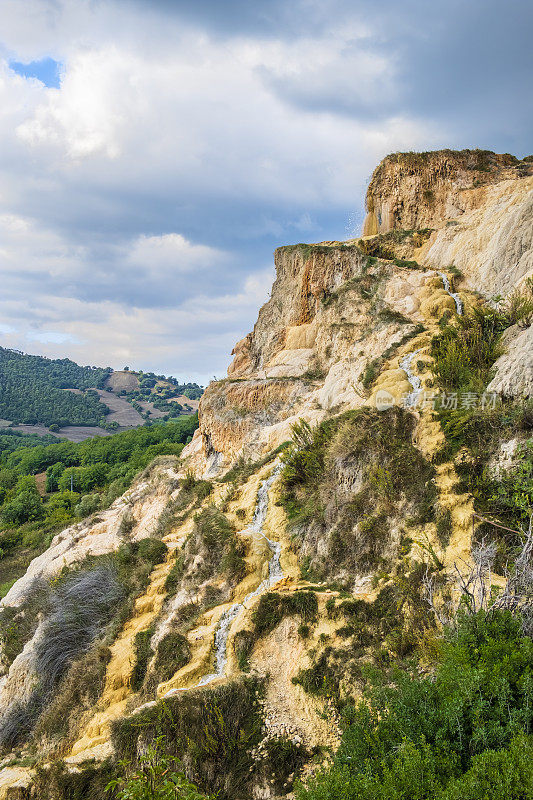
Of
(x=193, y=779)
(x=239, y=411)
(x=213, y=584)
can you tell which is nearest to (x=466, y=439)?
(x=213, y=584)

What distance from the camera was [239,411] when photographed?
→ 70.5ft

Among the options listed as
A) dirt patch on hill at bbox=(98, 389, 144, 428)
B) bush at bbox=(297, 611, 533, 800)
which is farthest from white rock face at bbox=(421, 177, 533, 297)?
dirt patch on hill at bbox=(98, 389, 144, 428)

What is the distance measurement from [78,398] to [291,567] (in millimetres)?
120336

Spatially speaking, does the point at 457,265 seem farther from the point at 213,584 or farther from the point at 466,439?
the point at 213,584

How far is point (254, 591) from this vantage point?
9656 mm

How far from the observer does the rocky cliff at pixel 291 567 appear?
6.80 meters

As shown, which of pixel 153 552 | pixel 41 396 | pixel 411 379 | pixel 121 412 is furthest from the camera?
pixel 121 412

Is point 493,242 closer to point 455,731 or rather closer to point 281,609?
point 281,609

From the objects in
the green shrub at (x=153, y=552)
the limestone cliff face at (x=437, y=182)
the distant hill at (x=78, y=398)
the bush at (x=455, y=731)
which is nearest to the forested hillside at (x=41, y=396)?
the distant hill at (x=78, y=398)

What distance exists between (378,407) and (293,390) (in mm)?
10008

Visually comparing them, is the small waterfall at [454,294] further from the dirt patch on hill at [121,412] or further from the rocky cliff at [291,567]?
the dirt patch on hill at [121,412]

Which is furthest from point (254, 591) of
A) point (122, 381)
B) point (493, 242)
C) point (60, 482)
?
point (122, 381)

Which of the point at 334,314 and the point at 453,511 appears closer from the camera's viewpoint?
the point at 453,511

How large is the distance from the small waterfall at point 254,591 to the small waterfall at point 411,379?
4.98m
